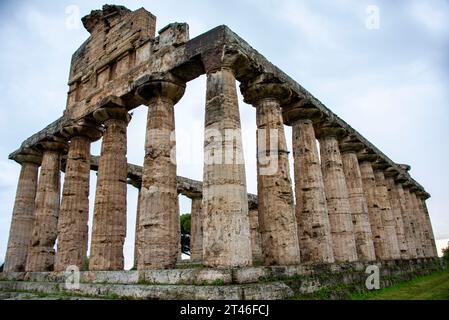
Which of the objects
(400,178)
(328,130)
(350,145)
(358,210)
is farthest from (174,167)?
(400,178)

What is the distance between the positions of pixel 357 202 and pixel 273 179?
7100 millimetres

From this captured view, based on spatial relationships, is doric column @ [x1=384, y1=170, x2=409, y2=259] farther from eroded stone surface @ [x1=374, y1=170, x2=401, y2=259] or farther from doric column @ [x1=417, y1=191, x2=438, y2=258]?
doric column @ [x1=417, y1=191, x2=438, y2=258]

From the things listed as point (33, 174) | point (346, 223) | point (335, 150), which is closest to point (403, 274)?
point (346, 223)

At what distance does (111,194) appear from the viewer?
11.9 metres

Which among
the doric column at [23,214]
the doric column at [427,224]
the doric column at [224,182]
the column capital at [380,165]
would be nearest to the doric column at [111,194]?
the doric column at [224,182]

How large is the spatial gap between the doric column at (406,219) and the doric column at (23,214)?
21.0m

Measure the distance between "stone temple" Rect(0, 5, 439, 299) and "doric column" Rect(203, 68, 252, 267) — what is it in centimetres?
3

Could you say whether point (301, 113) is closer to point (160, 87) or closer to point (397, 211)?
point (160, 87)

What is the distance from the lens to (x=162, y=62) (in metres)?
11.4

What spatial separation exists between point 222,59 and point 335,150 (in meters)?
7.66

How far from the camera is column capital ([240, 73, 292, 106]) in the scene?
35.9ft

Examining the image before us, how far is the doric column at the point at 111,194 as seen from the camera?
1128 centimetres

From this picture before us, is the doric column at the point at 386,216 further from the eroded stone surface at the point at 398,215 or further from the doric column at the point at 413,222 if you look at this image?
the doric column at the point at 413,222
